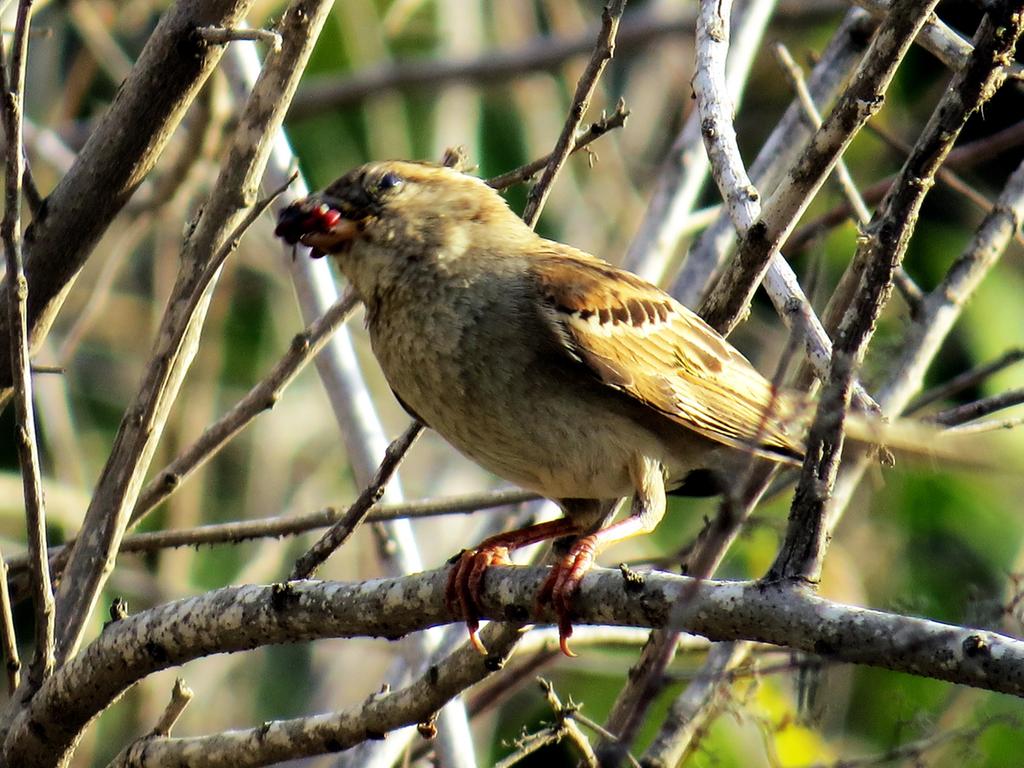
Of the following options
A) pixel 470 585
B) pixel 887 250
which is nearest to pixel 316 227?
pixel 470 585

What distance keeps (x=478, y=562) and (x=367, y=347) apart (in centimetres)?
590

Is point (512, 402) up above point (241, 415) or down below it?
above

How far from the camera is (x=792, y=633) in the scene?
2580 millimetres

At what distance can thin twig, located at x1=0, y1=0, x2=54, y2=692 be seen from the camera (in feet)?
10.9

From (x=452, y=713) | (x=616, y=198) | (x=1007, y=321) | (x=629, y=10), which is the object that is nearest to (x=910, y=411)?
(x=452, y=713)

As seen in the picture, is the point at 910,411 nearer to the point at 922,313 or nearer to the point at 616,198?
the point at 922,313

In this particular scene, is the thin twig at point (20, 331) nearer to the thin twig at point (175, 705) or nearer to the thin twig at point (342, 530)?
the thin twig at point (175, 705)

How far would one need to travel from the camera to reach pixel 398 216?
467cm

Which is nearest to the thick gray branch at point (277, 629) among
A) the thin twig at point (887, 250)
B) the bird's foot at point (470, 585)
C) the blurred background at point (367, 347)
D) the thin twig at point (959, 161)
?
the bird's foot at point (470, 585)

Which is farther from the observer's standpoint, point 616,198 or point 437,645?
point 616,198

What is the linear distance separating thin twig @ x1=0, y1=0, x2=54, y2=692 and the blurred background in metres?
2.42

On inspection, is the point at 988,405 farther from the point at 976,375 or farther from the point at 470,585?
the point at 470,585

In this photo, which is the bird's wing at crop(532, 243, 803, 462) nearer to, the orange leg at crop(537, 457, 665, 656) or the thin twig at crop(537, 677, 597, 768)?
the orange leg at crop(537, 457, 665, 656)

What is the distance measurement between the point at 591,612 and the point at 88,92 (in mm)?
9288
